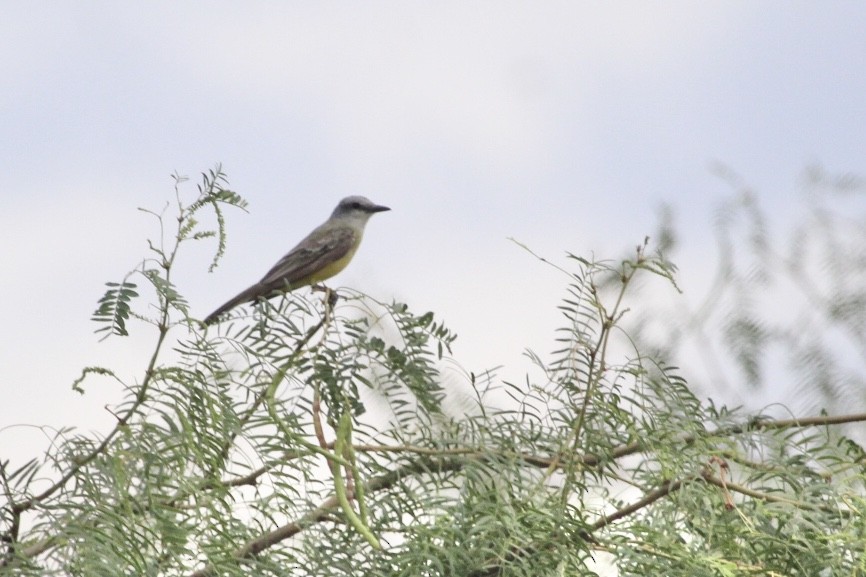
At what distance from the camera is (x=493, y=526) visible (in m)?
2.01

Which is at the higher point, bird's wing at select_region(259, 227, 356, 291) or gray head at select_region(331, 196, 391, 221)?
gray head at select_region(331, 196, 391, 221)

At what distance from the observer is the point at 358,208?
8.89m

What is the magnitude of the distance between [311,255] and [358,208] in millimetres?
1642

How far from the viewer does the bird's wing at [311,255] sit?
7.04m

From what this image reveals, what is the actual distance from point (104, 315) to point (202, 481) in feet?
1.67

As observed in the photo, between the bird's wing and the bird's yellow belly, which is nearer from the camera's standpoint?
the bird's wing

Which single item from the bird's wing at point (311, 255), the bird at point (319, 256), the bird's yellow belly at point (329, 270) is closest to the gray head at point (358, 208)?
the bird at point (319, 256)

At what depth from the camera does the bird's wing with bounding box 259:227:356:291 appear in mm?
7035

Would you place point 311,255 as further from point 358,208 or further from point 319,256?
point 358,208

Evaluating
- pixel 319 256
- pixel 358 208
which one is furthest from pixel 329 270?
pixel 358 208

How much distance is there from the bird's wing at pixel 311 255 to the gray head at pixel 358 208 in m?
0.91

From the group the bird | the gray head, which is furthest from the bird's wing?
the gray head

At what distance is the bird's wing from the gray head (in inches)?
35.9

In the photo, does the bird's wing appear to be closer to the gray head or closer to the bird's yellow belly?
the bird's yellow belly
